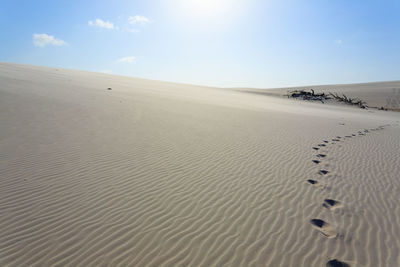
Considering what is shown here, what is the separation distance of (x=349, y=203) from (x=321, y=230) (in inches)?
44.7

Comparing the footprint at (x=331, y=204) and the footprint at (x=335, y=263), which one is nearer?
the footprint at (x=335, y=263)

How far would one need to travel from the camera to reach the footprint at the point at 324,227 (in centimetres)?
318

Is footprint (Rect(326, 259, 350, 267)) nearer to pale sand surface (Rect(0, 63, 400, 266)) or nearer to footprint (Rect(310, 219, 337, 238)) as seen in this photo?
pale sand surface (Rect(0, 63, 400, 266))

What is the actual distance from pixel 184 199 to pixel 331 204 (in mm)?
2496

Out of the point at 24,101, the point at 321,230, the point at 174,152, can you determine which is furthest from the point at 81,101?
the point at 321,230

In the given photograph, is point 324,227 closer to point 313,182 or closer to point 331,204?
point 331,204

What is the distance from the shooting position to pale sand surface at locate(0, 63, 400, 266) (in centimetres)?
278

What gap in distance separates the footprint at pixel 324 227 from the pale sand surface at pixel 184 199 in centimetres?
1

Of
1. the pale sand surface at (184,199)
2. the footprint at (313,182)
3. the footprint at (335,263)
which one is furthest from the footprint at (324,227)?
the footprint at (313,182)

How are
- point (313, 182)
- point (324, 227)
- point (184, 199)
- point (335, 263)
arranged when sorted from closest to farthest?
point (335, 263)
point (324, 227)
point (184, 199)
point (313, 182)

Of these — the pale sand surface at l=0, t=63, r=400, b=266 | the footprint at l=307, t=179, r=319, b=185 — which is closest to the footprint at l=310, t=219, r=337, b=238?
the pale sand surface at l=0, t=63, r=400, b=266

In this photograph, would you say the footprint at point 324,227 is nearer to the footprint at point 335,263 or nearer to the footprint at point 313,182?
the footprint at point 335,263

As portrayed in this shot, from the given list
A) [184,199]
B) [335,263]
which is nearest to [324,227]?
[335,263]

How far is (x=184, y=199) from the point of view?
12.7 feet
